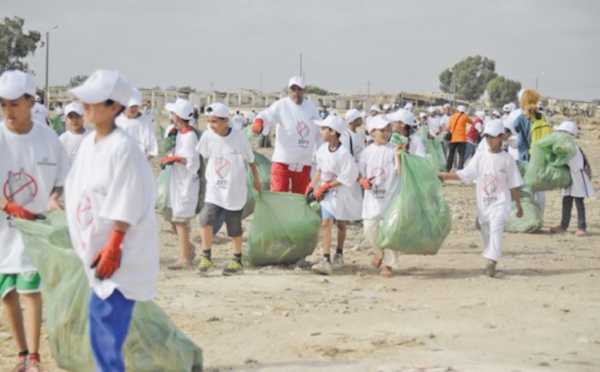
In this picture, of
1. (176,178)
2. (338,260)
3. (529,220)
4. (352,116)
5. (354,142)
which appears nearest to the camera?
(176,178)

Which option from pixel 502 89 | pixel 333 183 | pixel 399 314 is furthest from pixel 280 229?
pixel 502 89

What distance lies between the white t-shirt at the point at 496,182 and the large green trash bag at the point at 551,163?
336 centimetres

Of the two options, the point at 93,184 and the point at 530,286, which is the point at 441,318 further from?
the point at 93,184

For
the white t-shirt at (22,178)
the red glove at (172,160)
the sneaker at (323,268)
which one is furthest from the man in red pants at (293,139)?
the white t-shirt at (22,178)

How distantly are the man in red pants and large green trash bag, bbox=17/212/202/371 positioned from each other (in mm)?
5268

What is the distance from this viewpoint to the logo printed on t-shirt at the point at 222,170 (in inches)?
356

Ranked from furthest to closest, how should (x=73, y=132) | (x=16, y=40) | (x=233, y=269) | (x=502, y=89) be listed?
1. (x=502, y=89)
2. (x=16, y=40)
3. (x=233, y=269)
4. (x=73, y=132)

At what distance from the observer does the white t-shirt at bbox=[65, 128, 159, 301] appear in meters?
4.38

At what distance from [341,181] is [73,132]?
255 centimetres

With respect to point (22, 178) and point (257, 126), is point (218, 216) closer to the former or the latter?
point (257, 126)

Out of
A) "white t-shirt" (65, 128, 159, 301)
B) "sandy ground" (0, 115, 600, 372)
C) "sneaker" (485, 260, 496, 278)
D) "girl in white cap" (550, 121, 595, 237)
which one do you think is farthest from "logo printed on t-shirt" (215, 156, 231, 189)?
"girl in white cap" (550, 121, 595, 237)

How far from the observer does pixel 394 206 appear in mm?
9078

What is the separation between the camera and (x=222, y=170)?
29.7 ft

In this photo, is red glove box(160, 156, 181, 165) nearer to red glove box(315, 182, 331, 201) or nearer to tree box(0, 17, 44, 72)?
red glove box(315, 182, 331, 201)
